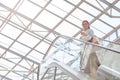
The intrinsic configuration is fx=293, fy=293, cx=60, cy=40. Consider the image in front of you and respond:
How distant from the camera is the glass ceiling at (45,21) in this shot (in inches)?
640

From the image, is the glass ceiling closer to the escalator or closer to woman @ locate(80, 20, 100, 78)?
the escalator

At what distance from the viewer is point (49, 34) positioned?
60.4ft

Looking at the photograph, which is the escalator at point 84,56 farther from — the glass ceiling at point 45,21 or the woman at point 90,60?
the glass ceiling at point 45,21

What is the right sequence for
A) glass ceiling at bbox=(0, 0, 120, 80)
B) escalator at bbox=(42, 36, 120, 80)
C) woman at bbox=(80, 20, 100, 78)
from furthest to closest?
glass ceiling at bbox=(0, 0, 120, 80), woman at bbox=(80, 20, 100, 78), escalator at bbox=(42, 36, 120, 80)

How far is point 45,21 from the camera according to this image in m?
17.6

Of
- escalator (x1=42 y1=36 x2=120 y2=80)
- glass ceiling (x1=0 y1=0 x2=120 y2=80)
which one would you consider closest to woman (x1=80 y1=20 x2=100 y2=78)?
escalator (x1=42 y1=36 x2=120 y2=80)

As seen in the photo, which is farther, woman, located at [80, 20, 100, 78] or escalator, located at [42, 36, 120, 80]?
woman, located at [80, 20, 100, 78]

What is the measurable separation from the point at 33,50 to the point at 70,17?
430 cm

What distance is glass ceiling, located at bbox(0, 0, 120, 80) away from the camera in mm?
16266

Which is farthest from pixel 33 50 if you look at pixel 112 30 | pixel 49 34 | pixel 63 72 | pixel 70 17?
pixel 63 72

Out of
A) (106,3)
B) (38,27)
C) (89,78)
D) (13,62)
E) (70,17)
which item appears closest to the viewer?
(89,78)

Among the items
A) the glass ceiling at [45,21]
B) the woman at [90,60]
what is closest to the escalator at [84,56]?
the woman at [90,60]

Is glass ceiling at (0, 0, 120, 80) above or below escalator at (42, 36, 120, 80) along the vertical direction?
above

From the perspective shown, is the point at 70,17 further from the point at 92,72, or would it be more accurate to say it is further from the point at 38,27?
the point at 92,72
